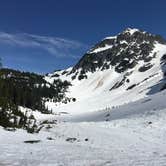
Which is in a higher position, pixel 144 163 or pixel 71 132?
pixel 71 132

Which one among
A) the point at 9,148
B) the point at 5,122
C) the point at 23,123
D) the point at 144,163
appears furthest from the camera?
the point at 23,123

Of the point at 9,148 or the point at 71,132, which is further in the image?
the point at 71,132

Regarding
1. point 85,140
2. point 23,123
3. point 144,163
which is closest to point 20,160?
point 144,163

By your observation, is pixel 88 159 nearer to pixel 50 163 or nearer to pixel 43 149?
pixel 50 163

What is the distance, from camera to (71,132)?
37.4 meters

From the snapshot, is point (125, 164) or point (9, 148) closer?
point (125, 164)

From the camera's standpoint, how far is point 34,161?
18.9 m

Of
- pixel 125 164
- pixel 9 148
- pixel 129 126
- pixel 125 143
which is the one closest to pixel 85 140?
pixel 125 143

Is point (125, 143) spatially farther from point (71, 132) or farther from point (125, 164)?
point (125, 164)

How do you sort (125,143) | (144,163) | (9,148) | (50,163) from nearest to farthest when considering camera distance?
(144,163)
(50,163)
(9,148)
(125,143)

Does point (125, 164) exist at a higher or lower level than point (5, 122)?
lower

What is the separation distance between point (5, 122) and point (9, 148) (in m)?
13.7

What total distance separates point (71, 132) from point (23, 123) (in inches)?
265

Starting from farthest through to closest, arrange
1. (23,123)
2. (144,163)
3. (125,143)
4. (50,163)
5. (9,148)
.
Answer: (23,123) → (125,143) → (9,148) → (50,163) → (144,163)
